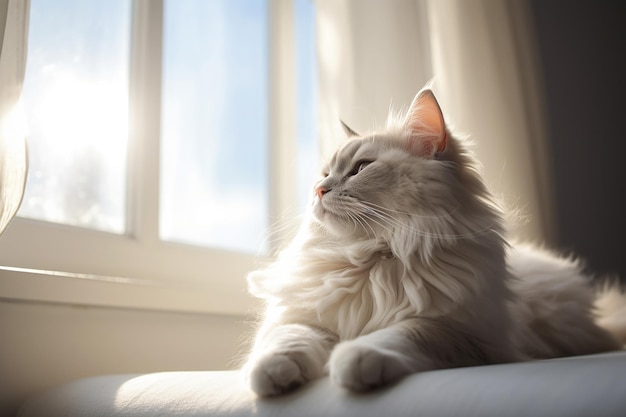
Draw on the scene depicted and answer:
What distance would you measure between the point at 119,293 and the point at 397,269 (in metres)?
0.74

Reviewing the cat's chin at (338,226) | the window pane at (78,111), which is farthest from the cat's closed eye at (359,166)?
the window pane at (78,111)

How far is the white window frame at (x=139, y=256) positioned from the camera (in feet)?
4.42

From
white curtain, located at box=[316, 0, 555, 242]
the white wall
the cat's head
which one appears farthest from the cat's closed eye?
the white wall

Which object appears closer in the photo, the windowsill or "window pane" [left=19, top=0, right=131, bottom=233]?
the windowsill

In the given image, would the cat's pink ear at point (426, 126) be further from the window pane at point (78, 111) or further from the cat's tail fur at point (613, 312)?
the window pane at point (78, 111)

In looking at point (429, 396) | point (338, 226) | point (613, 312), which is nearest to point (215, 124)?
point (338, 226)

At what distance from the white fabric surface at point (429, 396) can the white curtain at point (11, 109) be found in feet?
1.34

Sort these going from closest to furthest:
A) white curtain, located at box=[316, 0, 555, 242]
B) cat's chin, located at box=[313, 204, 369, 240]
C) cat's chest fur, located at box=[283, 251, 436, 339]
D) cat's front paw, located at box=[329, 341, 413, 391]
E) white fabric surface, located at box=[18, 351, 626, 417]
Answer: white fabric surface, located at box=[18, 351, 626, 417] → cat's front paw, located at box=[329, 341, 413, 391] → cat's chest fur, located at box=[283, 251, 436, 339] → cat's chin, located at box=[313, 204, 369, 240] → white curtain, located at box=[316, 0, 555, 242]

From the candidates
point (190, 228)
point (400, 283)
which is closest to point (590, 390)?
point (400, 283)

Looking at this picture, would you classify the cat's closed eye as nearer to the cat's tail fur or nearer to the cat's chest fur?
the cat's chest fur

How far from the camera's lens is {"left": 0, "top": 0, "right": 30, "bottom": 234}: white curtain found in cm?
107

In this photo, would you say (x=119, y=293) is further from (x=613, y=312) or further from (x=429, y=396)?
(x=613, y=312)

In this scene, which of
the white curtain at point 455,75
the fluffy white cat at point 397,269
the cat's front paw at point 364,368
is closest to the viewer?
A: the cat's front paw at point 364,368

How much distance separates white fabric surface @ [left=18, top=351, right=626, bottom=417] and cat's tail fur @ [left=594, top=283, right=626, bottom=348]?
37.2 inches
